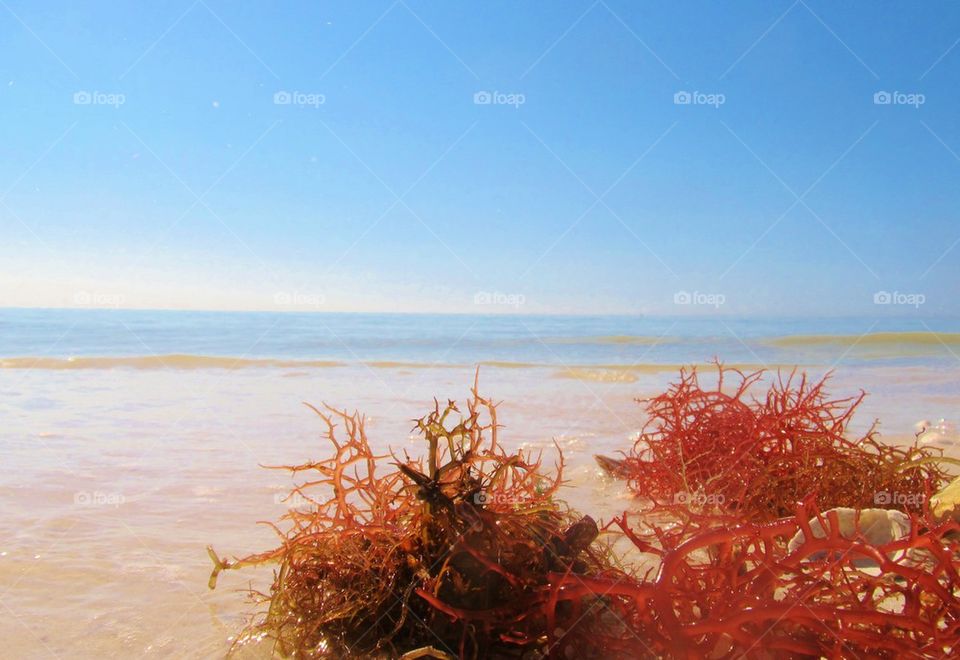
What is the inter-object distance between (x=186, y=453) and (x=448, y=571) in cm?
434

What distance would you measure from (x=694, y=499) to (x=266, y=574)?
2.12m

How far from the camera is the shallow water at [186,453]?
9.17ft

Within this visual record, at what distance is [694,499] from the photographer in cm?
382

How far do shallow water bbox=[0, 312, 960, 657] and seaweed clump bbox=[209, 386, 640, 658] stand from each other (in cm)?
44

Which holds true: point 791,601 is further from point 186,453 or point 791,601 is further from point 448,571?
point 186,453

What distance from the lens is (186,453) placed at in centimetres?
570

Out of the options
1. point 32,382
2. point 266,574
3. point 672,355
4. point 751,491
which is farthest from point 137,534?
point 672,355

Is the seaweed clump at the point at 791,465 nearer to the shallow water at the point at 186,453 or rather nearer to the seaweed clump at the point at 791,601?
the shallow water at the point at 186,453

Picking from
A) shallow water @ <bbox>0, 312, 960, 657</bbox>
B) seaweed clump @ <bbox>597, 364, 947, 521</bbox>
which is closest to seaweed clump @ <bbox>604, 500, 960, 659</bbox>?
shallow water @ <bbox>0, 312, 960, 657</bbox>

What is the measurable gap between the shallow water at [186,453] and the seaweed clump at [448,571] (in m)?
Result: 0.44

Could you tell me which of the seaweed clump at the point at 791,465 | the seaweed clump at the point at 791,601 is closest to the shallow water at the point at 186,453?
the seaweed clump at the point at 791,465

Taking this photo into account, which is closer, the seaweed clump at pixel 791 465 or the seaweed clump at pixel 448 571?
the seaweed clump at pixel 448 571

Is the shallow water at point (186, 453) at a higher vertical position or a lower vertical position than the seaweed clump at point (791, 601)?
lower

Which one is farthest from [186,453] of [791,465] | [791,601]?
[791,601]
